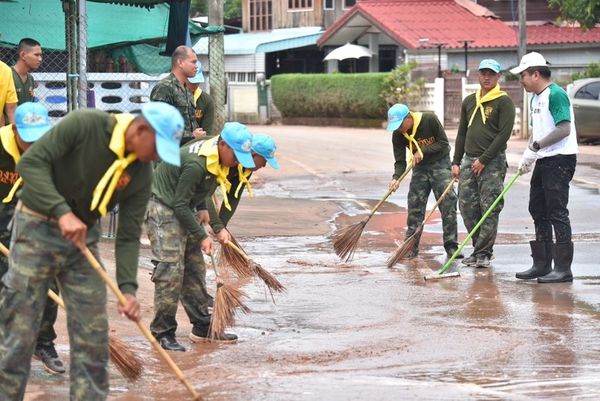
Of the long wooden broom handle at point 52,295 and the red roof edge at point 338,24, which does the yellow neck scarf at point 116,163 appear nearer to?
the long wooden broom handle at point 52,295

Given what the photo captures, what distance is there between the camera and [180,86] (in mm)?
10555

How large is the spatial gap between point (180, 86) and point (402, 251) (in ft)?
8.58

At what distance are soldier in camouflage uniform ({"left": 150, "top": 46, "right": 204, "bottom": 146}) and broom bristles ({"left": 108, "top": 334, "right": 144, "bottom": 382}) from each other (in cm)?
370

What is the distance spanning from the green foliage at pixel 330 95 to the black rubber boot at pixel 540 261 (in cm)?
2666

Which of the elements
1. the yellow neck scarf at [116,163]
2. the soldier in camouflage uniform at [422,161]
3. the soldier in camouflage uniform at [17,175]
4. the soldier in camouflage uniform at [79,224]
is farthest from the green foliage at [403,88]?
the yellow neck scarf at [116,163]

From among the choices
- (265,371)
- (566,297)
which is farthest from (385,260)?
(265,371)

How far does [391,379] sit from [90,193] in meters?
2.23

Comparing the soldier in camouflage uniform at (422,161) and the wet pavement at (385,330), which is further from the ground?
the soldier in camouflage uniform at (422,161)

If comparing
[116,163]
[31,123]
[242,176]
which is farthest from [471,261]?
[116,163]

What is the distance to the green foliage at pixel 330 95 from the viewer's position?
3772 centimetres

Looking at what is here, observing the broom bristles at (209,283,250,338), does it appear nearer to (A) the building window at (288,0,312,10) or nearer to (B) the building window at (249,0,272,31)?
(A) the building window at (288,0,312,10)

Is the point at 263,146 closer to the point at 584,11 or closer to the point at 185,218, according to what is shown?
the point at 185,218

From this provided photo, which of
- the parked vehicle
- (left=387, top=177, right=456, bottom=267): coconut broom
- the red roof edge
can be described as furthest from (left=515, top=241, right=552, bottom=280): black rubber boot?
the red roof edge

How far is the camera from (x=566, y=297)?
9.59m
